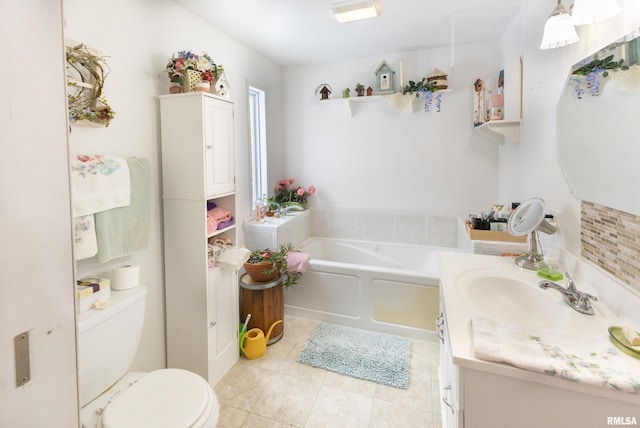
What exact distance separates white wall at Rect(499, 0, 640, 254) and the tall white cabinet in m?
1.88

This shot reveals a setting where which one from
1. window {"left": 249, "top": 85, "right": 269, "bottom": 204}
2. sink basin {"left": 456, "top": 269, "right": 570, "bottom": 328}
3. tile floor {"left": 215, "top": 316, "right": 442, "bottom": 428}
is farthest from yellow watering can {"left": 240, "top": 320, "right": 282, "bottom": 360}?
sink basin {"left": 456, "top": 269, "right": 570, "bottom": 328}

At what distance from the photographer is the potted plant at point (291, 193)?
3.46 m

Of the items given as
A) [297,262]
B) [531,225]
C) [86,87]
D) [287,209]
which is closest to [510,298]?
[531,225]

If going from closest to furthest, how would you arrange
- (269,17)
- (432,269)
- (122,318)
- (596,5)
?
Answer: (596,5), (122,318), (269,17), (432,269)

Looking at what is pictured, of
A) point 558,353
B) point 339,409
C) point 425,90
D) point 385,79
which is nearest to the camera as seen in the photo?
point 558,353

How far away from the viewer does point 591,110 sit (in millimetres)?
1263

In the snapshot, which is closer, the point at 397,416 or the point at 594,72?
the point at 594,72

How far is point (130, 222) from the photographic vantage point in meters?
1.64

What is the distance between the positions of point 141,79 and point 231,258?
1201 millimetres

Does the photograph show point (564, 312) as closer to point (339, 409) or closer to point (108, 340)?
point (339, 409)

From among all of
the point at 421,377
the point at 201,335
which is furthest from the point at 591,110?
the point at 201,335

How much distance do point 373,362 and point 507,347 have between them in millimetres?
1469

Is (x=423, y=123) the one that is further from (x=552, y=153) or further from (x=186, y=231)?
(x=186, y=231)

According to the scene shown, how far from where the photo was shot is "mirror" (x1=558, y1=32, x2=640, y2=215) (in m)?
1.02
